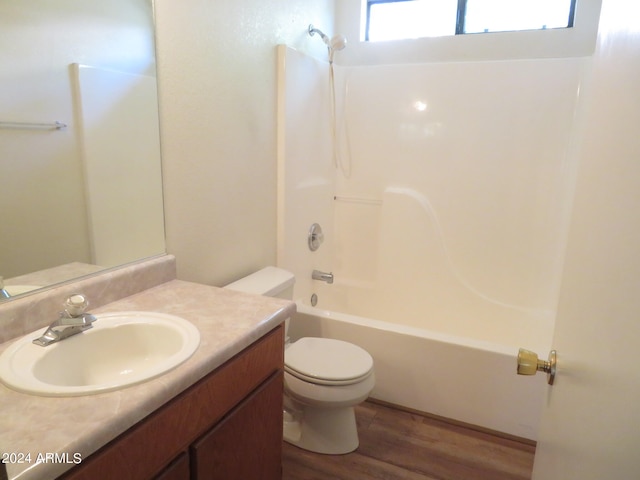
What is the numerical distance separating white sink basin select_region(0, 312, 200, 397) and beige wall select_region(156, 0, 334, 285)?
0.47 metres

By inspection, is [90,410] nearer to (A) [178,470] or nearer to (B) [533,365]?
(A) [178,470]

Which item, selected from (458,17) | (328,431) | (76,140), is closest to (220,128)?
(76,140)

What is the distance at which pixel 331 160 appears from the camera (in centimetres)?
277

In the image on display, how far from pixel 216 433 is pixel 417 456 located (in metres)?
1.14

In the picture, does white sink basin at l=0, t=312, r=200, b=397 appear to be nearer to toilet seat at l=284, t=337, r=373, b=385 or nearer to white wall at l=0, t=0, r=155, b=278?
white wall at l=0, t=0, r=155, b=278

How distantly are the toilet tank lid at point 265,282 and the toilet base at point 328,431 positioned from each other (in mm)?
535

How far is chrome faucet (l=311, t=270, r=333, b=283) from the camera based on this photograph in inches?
100

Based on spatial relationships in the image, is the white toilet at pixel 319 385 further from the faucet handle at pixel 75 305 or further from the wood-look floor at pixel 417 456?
the faucet handle at pixel 75 305

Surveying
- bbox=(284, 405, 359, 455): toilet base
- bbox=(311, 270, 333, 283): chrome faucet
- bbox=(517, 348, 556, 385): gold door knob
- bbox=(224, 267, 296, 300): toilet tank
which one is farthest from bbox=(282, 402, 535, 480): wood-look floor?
bbox=(517, 348, 556, 385): gold door knob

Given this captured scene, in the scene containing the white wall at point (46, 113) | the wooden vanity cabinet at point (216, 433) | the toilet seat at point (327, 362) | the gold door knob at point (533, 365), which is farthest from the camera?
the toilet seat at point (327, 362)

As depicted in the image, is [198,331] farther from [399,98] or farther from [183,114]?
Answer: [399,98]

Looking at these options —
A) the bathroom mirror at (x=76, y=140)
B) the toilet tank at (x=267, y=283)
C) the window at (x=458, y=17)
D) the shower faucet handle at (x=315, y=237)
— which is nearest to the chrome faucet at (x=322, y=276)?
the shower faucet handle at (x=315, y=237)

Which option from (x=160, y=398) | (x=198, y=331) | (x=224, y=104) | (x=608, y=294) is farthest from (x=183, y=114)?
(x=608, y=294)

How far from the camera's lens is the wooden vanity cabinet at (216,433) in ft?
Answer: 2.39
